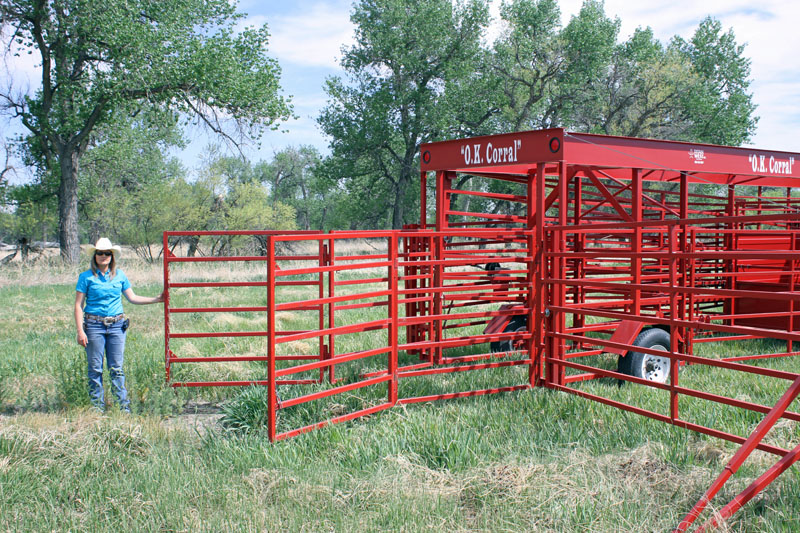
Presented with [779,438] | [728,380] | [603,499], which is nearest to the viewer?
[603,499]

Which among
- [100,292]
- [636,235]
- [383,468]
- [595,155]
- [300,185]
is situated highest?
[300,185]

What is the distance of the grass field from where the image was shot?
3.94 metres

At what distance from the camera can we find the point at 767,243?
37.4 ft

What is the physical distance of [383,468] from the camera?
461 centimetres

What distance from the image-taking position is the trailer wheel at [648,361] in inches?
287

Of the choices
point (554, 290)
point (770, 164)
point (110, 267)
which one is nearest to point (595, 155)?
point (554, 290)

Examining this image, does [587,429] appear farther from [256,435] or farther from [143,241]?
[143,241]

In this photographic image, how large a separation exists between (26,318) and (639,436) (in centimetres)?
1260

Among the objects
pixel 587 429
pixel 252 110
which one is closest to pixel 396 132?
pixel 252 110

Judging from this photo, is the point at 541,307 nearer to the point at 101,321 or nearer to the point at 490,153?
the point at 490,153

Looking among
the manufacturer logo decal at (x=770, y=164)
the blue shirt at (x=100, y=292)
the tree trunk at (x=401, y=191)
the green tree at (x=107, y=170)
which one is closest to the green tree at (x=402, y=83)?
the tree trunk at (x=401, y=191)

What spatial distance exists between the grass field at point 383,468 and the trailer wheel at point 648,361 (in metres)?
0.46

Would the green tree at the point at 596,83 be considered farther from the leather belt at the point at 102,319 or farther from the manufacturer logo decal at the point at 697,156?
the leather belt at the point at 102,319

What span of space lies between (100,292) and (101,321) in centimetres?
30
